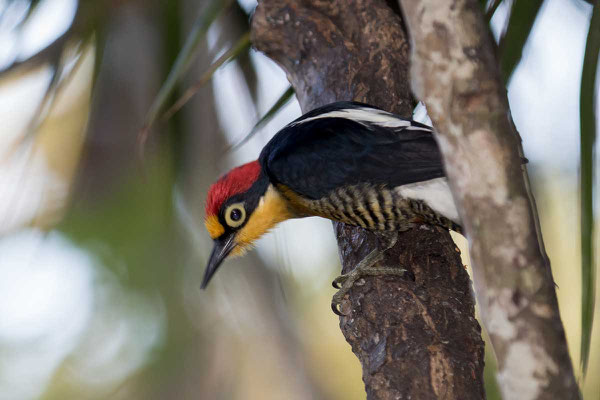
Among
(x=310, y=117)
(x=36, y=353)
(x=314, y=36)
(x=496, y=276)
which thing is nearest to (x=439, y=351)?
(x=496, y=276)

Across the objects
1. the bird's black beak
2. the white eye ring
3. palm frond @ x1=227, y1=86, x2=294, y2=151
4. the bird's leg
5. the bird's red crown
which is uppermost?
palm frond @ x1=227, y1=86, x2=294, y2=151

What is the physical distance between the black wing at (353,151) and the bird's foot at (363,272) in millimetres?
A: 251

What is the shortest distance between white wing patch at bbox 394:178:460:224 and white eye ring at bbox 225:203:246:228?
23.8 inches

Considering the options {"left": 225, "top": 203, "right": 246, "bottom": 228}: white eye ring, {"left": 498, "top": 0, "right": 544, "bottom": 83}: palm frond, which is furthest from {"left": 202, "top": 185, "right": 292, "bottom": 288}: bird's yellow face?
{"left": 498, "top": 0, "right": 544, "bottom": 83}: palm frond

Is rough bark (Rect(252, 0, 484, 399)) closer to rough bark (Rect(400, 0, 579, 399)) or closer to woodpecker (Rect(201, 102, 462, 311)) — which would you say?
woodpecker (Rect(201, 102, 462, 311))

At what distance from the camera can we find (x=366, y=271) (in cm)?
198

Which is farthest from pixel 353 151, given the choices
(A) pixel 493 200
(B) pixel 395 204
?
(A) pixel 493 200

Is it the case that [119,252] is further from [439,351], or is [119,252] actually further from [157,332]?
[439,351]

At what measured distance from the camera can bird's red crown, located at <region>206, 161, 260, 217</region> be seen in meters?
2.29

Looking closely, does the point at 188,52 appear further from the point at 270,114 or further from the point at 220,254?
the point at 220,254

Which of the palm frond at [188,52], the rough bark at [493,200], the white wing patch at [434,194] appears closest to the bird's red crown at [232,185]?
the palm frond at [188,52]

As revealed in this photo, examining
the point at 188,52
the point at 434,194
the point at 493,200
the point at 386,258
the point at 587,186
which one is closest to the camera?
the point at 493,200

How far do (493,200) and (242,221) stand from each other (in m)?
1.43

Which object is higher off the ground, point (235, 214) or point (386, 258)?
point (235, 214)
